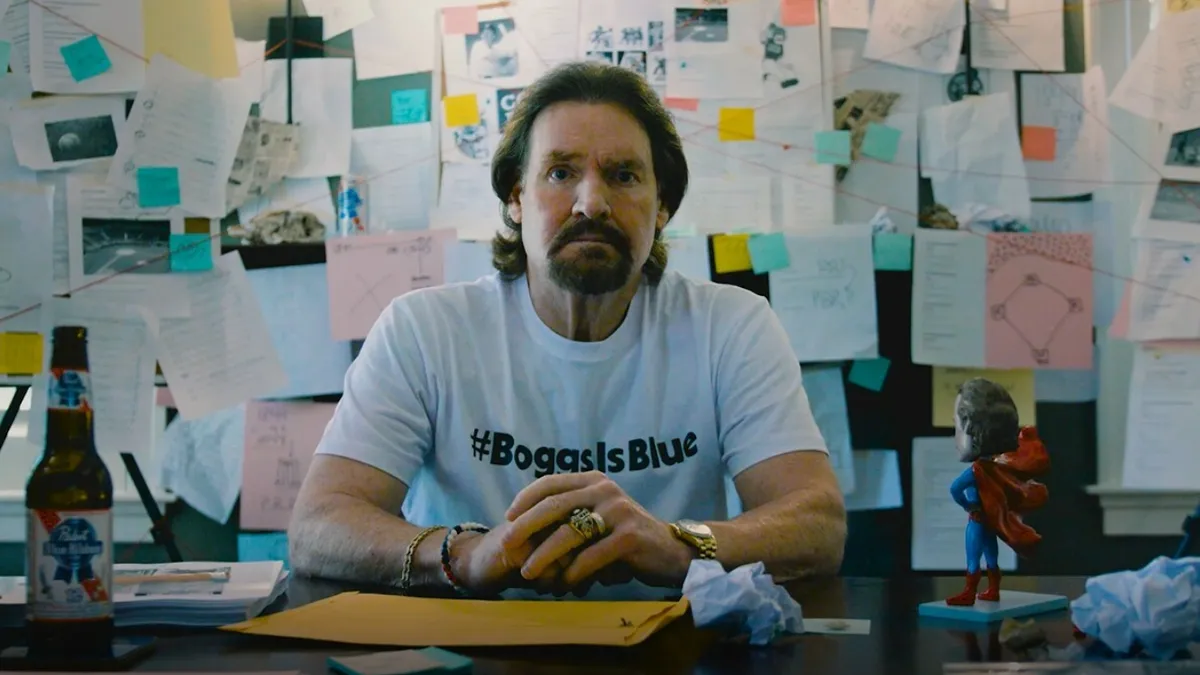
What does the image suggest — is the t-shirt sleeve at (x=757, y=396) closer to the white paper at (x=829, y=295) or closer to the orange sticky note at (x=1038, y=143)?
the white paper at (x=829, y=295)

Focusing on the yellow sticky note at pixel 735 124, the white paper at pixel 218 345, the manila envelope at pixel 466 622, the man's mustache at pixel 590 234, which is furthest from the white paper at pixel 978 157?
the manila envelope at pixel 466 622

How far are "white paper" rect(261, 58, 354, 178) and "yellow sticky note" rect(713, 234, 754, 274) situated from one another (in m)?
0.79

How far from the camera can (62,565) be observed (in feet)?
2.73

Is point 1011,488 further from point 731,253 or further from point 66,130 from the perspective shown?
point 66,130

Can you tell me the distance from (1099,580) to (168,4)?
223 cm

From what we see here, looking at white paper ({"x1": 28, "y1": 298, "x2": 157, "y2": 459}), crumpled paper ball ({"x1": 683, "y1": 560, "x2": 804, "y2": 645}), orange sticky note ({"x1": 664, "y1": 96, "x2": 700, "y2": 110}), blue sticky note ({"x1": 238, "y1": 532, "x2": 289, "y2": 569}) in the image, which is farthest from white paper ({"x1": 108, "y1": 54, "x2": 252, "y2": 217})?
crumpled paper ball ({"x1": 683, "y1": 560, "x2": 804, "y2": 645})

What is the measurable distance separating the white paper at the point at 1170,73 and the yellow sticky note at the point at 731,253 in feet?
2.75

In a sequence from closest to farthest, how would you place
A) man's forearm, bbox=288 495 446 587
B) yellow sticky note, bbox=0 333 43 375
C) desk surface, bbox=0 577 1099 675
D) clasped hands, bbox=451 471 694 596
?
desk surface, bbox=0 577 1099 675, clasped hands, bbox=451 471 694 596, man's forearm, bbox=288 495 446 587, yellow sticky note, bbox=0 333 43 375

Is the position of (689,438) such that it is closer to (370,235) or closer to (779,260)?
(779,260)

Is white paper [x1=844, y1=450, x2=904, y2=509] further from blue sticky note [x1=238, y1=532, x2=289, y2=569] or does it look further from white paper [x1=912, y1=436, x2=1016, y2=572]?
blue sticky note [x1=238, y1=532, x2=289, y2=569]

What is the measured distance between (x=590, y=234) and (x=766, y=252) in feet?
3.08

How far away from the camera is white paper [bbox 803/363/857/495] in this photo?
245 centimetres

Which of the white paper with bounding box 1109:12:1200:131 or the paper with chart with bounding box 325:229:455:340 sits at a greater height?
the white paper with bounding box 1109:12:1200:131

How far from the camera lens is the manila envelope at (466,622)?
859 mm
